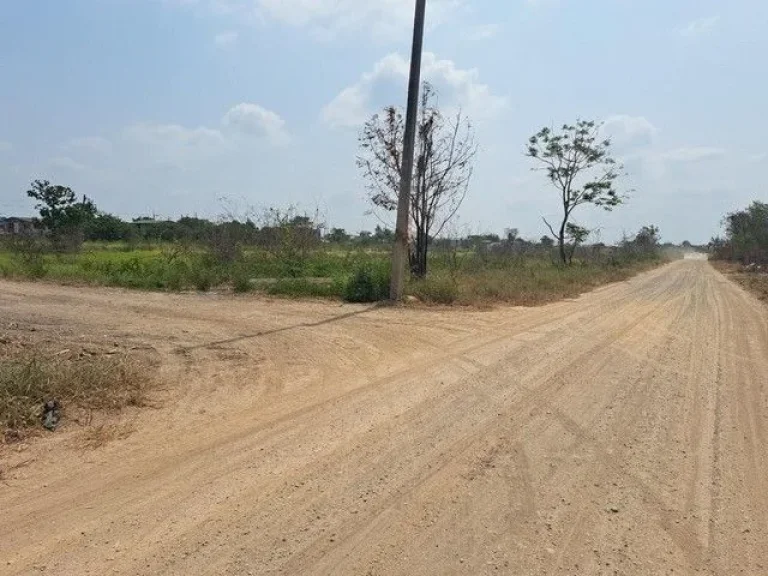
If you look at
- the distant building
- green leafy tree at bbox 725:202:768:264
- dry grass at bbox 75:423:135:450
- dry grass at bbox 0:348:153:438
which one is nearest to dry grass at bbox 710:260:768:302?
green leafy tree at bbox 725:202:768:264

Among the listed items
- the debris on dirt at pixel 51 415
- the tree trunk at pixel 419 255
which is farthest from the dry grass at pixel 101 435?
the tree trunk at pixel 419 255

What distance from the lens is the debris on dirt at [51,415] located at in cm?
462

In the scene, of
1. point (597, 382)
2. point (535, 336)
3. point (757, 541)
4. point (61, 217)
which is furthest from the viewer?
point (61, 217)

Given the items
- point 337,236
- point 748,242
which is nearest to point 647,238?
point 748,242

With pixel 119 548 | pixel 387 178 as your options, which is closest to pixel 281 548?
pixel 119 548

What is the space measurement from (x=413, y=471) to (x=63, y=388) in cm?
313

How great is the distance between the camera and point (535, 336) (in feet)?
29.9

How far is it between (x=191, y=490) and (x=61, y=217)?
41789 millimetres

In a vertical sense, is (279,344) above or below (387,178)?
below

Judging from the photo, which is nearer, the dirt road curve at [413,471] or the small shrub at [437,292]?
the dirt road curve at [413,471]

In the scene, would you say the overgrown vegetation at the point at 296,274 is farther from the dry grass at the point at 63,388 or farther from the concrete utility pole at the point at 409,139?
the dry grass at the point at 63,388

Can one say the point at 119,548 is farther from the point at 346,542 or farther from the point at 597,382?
the point at 597,382

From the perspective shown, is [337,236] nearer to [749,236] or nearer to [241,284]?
[241,284]

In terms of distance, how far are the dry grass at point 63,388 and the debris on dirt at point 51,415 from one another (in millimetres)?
36
